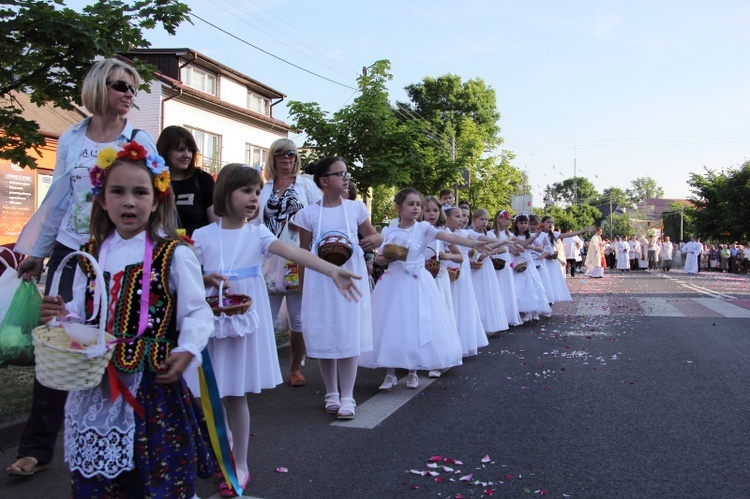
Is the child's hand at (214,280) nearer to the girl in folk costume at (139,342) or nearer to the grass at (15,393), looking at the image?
the girl in folk costume at (139,342)

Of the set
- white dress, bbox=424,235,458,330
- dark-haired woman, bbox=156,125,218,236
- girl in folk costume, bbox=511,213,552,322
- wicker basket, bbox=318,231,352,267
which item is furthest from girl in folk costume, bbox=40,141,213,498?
girl in folk costume, bbox=511,213,552,322

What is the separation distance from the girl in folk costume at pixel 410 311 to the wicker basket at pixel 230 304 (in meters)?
2.62

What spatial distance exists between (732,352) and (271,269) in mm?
5872

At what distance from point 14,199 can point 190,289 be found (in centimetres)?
1933

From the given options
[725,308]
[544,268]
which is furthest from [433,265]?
[725,308]

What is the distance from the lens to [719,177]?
51.7m

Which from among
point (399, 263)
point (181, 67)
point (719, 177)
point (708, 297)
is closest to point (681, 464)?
point (399, 263)

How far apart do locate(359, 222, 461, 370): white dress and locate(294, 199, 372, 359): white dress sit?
2.72 feet

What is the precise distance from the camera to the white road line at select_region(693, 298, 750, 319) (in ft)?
43.2

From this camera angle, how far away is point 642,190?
5945 inches

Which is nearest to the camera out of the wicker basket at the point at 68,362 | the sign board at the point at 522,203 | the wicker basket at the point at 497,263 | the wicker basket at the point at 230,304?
the wicker basket at the point at 68,362

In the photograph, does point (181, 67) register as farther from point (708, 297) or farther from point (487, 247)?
point (487, 247)

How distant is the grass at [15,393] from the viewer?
4.86 metres

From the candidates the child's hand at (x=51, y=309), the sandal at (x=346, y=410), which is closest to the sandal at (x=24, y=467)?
the child's hand at (x=51, y=309)
